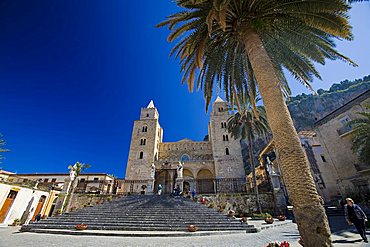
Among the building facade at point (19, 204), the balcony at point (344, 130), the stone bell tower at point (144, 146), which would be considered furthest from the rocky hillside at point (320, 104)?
the building facade at point (19, 204)

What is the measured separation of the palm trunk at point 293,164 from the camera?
9.73 ft

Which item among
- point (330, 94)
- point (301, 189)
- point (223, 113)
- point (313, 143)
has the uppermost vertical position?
point (330, 94)

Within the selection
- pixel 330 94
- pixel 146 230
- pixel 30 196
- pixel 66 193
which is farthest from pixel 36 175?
pixel 330 94

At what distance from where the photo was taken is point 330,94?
51.9m

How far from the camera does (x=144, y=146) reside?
3559cm

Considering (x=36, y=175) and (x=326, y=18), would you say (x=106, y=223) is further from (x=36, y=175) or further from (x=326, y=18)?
(x=36, y=175)

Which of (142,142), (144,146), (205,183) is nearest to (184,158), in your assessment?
(205,183)

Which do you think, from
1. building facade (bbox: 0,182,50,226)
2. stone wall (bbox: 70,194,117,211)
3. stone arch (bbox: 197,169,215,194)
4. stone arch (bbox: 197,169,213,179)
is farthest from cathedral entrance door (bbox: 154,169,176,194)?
building facade (bbox: 0,182,50,226)

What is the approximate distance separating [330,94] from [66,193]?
6939 centimetres

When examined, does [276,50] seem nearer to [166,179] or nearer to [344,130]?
[344,130]

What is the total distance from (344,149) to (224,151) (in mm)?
18008

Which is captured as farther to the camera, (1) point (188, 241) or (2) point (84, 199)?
(2) point (84, 199)

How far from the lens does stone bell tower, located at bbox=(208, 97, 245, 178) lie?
3088 centimetres

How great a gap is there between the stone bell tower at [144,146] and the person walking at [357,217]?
92.4 feet
